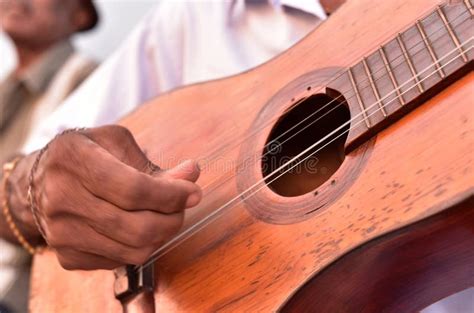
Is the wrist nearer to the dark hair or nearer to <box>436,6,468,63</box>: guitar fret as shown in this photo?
<box>436,6,468,63</box>: guitar fret

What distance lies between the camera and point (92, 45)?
73.3 inches

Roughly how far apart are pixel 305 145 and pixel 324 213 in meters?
0.14

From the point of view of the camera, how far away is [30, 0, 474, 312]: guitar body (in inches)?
20.9

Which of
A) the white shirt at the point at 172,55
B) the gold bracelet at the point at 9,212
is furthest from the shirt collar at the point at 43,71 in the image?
the gold bracelet at the point at 9,212

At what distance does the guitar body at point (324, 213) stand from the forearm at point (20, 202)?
0.09m

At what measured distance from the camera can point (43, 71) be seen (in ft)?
5.55

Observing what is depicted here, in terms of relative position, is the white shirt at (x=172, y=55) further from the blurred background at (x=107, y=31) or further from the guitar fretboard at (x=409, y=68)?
the blurred background at (x=107, y=31)

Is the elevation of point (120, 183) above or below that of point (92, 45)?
below

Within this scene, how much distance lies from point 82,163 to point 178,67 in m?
0.42

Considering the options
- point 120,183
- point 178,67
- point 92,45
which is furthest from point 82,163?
point 92,45

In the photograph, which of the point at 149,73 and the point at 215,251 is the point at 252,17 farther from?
the point at 215,251

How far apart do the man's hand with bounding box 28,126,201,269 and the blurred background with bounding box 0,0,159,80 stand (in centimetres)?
99

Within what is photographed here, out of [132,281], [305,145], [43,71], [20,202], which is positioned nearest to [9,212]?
[20,202]

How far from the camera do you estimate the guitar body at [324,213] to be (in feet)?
1.74
